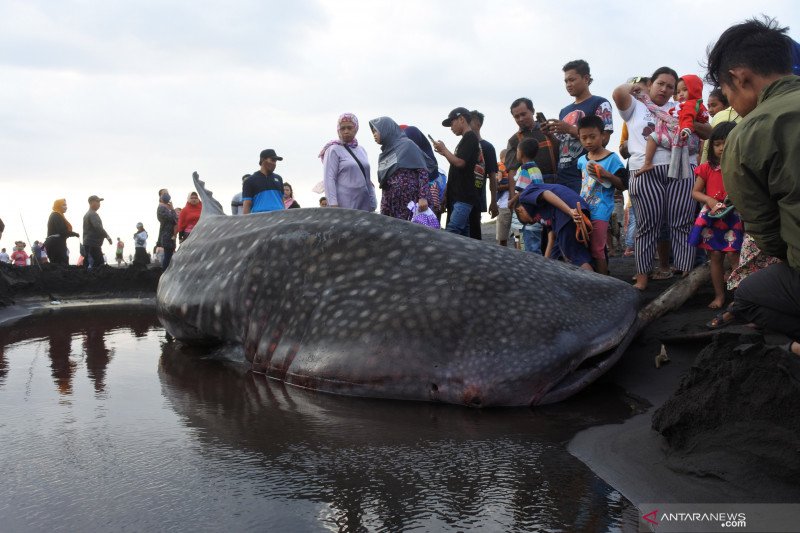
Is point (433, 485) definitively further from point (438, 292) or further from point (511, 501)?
point (438, 292)

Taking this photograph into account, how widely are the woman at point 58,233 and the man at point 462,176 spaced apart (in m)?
8.69

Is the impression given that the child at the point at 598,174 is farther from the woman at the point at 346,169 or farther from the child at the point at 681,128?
the woman at the point at 346,169

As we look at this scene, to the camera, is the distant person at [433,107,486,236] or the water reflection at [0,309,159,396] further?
the distant person at [433,107,486,236]

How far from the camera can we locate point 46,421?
3.42 meters

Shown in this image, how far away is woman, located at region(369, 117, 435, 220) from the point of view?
7.38 metres

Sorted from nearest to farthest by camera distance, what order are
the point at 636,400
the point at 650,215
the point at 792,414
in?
1. the point at 792,414
2. the point at 636,400
3. the point at 650,215

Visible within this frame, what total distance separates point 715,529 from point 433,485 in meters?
0.89

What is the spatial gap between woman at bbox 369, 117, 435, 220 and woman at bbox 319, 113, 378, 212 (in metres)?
0.19

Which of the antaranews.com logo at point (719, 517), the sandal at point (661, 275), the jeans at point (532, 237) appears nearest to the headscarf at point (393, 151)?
the jeans at point (532, 237)

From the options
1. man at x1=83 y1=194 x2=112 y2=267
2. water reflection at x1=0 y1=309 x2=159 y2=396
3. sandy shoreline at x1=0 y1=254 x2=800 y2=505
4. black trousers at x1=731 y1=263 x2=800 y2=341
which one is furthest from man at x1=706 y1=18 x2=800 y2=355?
man at x1=83 y1=194 x2=112 y2=267

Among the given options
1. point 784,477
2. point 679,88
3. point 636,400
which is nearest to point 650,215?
point 679,88

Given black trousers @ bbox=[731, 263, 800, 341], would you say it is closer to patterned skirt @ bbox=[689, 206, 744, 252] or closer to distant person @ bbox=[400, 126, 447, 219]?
patterned skirt @ bbox=[689, 206, 744, 252]

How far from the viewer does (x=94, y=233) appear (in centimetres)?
1359

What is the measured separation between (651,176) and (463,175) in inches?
89.1
